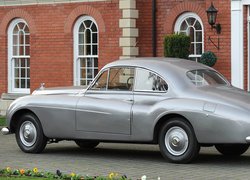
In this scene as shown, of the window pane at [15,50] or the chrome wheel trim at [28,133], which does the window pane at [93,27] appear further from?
the chrome wheel trim at [28,133]

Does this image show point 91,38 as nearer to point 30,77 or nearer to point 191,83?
point 30,77

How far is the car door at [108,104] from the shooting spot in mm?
12234

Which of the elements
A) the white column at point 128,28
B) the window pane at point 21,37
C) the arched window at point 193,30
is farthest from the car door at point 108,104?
the window pane at point 21,37

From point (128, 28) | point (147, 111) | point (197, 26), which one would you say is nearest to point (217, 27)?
point (197, 26)

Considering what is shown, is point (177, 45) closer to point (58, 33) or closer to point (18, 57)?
point (58, 33)

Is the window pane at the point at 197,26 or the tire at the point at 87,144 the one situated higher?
the window pane at the point at 197,26

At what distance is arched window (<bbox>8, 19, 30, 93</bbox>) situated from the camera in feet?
76.3

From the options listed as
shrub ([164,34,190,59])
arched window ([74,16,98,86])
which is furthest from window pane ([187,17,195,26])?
arched window ([74,16,98,86])

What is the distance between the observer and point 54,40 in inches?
875

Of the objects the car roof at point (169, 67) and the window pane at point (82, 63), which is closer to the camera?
the car roof at point (169, 67)

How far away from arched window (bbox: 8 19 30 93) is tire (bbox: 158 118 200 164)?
11.8 meters

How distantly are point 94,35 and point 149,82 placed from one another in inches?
372

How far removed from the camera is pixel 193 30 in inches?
781

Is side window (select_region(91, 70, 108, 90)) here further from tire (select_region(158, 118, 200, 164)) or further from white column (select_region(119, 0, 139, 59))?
white column (select_region(119, 0, 139, 59))
